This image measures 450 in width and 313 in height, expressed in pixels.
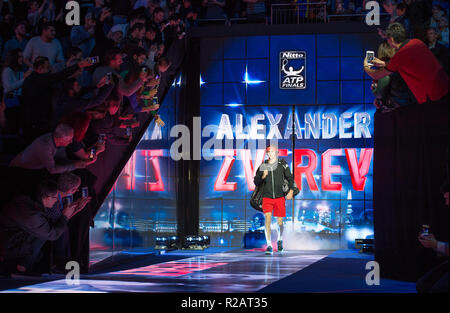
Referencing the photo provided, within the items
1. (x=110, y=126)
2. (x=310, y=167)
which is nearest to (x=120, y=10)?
(x=110, y=126)

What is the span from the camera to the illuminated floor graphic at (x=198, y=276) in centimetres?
707

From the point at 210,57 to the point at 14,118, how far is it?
6629 mm

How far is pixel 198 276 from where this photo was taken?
836 centimetres

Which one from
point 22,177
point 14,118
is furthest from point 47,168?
point 14,118

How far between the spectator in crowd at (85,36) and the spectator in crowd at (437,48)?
5459 mm

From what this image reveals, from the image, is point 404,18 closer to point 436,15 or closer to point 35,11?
point 436,15

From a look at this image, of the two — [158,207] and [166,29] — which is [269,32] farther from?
[158,207]

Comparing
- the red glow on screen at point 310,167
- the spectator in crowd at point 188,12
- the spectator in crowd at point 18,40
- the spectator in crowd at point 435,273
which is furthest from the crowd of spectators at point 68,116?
the red glow on screen at point 310,167

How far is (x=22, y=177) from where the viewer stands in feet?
25.9

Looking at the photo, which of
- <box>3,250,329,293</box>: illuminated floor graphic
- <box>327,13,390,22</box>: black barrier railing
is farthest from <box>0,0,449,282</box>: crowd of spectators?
<box>327,13,390,22</box>: black barrier railing

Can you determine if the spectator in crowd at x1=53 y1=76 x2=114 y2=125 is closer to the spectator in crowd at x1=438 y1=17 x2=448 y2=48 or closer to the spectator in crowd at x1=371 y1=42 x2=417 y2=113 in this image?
the spectator in crowd at x1=371 y1=42 x2=417 y2=113

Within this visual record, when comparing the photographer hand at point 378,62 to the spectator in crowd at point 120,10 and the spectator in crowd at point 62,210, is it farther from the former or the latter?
the spectator in crowd at point 120,10

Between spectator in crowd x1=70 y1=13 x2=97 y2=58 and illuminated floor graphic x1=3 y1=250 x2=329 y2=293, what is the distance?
142 inches

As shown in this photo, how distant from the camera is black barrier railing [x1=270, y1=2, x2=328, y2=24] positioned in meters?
14.5
